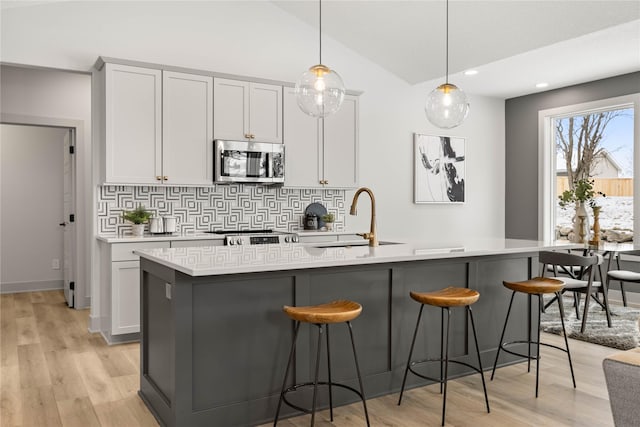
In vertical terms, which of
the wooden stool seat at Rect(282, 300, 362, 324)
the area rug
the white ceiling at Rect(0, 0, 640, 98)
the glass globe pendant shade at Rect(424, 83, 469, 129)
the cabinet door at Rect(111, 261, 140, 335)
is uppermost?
the white ceiling at Rect(0, 0, 640, 98)

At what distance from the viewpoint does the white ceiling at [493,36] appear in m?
4.57

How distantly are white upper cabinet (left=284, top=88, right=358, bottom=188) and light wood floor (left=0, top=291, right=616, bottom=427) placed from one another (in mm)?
2413

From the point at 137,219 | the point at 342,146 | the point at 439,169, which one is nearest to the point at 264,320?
the point at 137,219

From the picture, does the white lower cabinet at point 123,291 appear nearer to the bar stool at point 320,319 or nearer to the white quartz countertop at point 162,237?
the white quartz countertop at point 162,237

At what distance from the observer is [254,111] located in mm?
5141

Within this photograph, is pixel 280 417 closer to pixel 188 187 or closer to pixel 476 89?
pixel 188 187

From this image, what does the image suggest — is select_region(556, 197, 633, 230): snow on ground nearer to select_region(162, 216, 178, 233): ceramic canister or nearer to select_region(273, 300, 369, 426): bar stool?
select_region(273, 300, 369, 426): bar stool

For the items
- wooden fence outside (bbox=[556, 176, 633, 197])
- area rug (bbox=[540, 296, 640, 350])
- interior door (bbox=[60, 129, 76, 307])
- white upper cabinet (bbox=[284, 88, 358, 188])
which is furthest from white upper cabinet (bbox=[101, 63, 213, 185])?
wooden fence outside (bbox=[556, 176, 633, 197])

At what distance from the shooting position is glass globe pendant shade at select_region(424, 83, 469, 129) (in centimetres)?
360

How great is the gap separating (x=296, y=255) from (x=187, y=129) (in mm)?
2413

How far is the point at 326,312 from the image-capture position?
261 cm

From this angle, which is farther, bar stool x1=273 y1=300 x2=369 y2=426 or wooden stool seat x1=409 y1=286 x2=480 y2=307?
wooden stool seat x1=409 y1=286 x2=480 y2=307

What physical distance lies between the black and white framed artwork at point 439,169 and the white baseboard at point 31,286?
4.96 m

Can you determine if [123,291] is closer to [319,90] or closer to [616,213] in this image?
[319,90]
